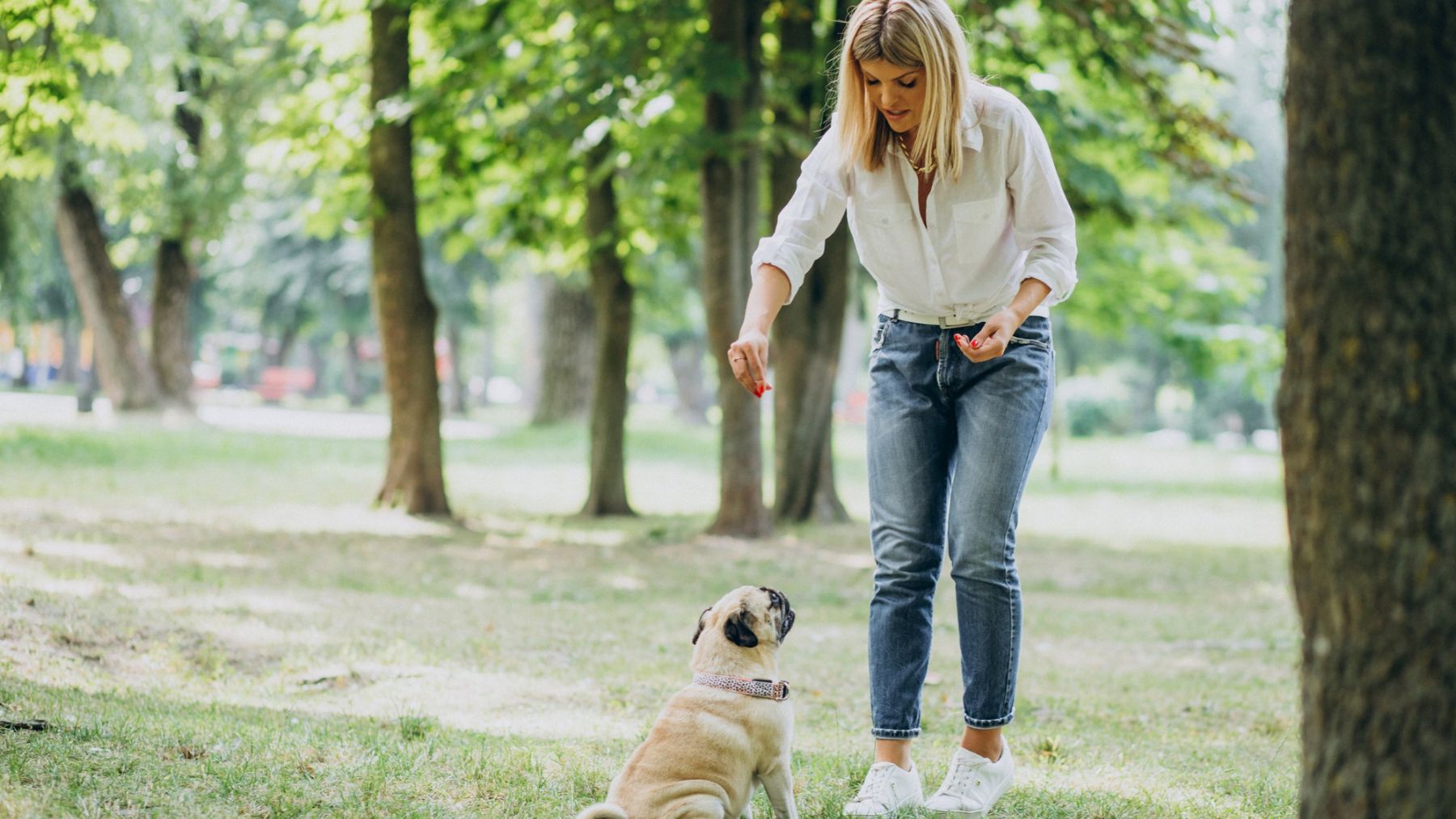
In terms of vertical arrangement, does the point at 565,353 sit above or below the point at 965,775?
above

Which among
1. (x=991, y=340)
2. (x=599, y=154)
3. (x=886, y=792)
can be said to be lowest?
(x=886, y=792)

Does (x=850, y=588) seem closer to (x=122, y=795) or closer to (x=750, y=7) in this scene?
(x=750, y=7)

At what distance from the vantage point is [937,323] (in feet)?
12.6

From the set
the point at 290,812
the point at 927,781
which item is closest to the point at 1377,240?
the point at 927,781

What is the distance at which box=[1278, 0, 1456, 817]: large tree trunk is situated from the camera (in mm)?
2322

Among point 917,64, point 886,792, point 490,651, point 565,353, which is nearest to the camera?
point 917,64

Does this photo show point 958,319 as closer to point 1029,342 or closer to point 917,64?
point 1029,342

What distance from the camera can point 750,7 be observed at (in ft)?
39.5

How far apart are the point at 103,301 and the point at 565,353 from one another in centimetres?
835

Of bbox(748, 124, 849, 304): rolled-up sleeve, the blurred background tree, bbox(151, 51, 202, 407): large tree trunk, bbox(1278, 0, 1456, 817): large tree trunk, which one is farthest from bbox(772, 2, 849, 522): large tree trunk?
bbox(151, 51, 202, 407): large tree trunk

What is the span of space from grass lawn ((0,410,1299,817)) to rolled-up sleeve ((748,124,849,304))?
1.58 metres

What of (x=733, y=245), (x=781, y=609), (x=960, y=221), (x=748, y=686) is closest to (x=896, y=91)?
(x=960, y=221)

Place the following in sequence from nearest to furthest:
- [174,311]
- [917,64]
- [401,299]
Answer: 1. [917,64]
2. [401,299]
3. [174,311]

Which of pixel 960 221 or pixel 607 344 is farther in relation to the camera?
pixel 607 344
